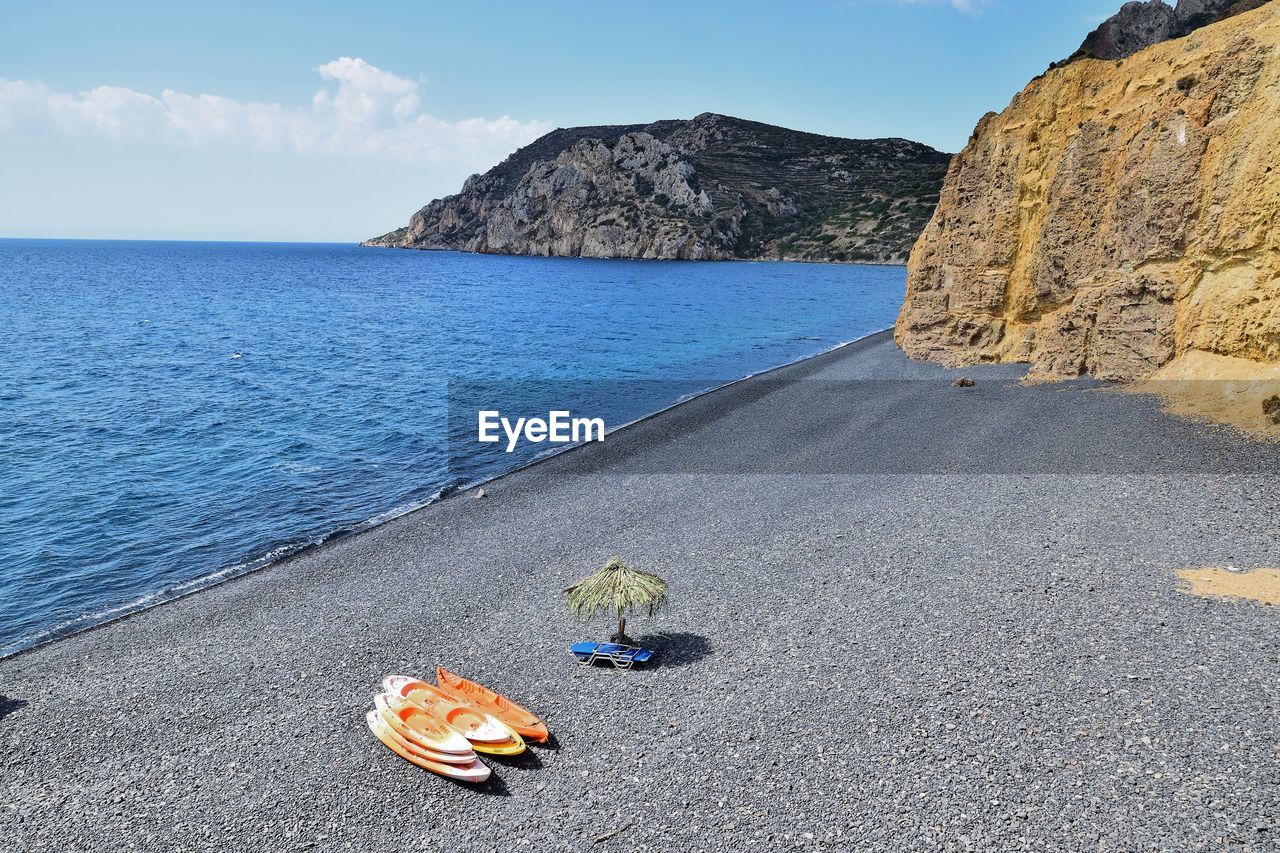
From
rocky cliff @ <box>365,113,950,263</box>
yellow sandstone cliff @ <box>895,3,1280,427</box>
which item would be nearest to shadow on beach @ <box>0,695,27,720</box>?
yellow sandstone cliff @ <box>895,3,1280,427</box>

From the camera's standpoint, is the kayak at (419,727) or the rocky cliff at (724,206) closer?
the kayak at (419,727)

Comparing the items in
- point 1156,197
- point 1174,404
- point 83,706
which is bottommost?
point 83,706

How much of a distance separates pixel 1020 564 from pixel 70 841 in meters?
16.8

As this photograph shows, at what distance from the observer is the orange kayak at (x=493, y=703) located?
1073 centimetres

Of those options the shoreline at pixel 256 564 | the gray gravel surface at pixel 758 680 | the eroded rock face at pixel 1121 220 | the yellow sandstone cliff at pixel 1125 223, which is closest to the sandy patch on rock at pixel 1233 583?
the gray gravel surface at pixel 758 680

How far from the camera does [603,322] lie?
7175cm

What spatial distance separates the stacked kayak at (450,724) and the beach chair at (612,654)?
170cm

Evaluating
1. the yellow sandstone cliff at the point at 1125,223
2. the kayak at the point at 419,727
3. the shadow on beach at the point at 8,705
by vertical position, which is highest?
the yellow sandstone cliff at the point at 1125,223

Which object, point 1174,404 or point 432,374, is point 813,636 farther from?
point 432,374

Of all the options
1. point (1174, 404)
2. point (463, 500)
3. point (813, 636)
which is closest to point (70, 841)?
point (813, 636)

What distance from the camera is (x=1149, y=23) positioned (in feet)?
251

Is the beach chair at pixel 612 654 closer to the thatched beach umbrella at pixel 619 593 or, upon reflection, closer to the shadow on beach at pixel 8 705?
the thatched beach umbrella at pixel 619 593

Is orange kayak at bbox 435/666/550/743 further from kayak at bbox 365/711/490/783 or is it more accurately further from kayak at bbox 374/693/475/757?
kayak at bbox 365/711/490/783

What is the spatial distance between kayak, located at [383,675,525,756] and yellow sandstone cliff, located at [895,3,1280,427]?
22.8 meters
